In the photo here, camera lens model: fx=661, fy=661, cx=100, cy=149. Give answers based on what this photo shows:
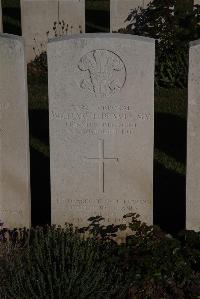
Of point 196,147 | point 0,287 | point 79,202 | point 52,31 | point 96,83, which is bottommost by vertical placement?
point 0,287

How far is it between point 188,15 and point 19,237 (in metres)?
6.13

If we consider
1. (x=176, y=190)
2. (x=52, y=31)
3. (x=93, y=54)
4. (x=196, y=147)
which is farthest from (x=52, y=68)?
(x=52, y=31)

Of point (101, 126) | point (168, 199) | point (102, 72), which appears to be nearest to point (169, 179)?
point (168, 199)

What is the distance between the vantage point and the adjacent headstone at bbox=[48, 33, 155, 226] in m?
5.36

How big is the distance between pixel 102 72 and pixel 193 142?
951 mm

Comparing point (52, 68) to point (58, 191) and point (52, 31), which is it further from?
point (52, 31)

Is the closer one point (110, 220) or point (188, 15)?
point (110, 220)

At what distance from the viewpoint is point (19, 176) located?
5.68 meters

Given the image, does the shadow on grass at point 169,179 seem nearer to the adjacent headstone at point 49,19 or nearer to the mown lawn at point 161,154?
the mown lawn at point 161,154

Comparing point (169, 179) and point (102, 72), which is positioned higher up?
point (102, 72)

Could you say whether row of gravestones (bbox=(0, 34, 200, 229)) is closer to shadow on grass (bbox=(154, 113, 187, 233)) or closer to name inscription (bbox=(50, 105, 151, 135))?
name inscription (bbox=(50, 105, 151, 135))

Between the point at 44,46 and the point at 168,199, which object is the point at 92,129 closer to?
the point at 168,199

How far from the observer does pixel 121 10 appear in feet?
38.7

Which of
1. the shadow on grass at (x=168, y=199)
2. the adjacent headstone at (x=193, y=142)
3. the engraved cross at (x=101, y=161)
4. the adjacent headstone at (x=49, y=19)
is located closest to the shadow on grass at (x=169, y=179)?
the shadow on grass at (x=168, y=199)
